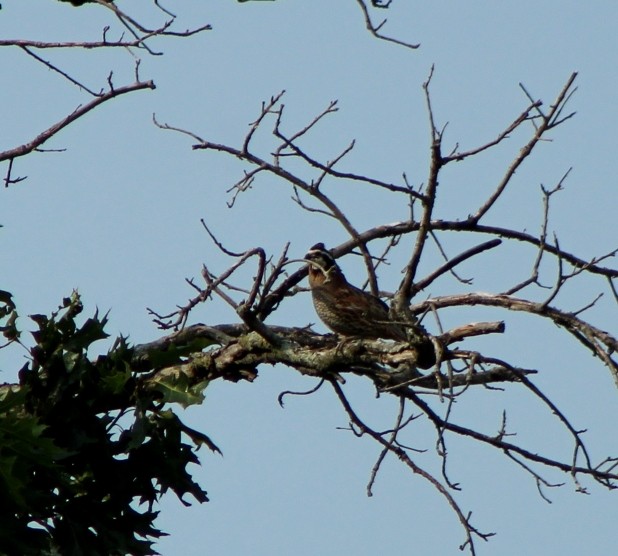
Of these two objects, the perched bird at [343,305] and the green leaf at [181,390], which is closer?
the green leaf at [181,390]

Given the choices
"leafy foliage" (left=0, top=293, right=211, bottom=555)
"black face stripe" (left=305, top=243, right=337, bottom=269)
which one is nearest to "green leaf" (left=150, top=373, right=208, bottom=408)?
"leafy foliage" (left=0, top=293, right=211, bottom=555)

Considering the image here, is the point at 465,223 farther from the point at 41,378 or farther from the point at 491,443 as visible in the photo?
the point at 41,378

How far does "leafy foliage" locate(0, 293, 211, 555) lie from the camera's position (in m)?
7.58

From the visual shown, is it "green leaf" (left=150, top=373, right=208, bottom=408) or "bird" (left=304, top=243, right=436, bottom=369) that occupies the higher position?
"bird" (left=304, top=243, right=436, bottom=369)

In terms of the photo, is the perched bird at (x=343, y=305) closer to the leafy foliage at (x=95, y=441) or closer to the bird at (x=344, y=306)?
the bird at (x=344, y=306)

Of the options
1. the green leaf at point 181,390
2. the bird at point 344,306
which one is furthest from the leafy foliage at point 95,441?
the bird at point 344,306

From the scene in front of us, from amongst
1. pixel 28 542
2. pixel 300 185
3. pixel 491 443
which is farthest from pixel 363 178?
pixel 28 542

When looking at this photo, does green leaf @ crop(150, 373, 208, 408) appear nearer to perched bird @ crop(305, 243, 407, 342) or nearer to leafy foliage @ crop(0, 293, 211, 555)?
leafy foliage @ crop(0, 293, 211, 555)

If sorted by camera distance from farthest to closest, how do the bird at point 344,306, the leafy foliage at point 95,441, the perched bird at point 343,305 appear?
the perched bird at point 343,305, the bird at point 344,306, the leafy foliage at point 95,441

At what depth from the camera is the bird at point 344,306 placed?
8625 millimetres

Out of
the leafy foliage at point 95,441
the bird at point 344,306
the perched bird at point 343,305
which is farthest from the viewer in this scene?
the perched bird at point 343,305

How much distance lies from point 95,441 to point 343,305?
2.45 metres

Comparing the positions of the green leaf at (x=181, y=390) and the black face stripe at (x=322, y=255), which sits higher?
the black face stripe at (x=322, y=255)

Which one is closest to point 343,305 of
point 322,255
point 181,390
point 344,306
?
point 344,306
